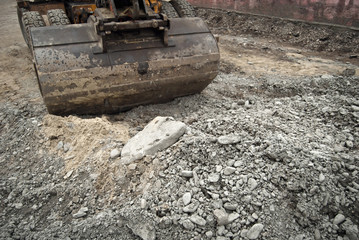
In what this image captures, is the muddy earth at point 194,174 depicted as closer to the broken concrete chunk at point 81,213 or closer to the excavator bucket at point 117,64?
the broken concrete chunk at point 81,213

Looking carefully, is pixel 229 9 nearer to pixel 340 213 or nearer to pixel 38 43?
pixel 38 43

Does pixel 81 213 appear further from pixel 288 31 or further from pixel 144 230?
pixel 288 31

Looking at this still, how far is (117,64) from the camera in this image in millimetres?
3652

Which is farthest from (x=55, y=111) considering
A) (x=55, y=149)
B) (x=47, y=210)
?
(x=47, y=210)

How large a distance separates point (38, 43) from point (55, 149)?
1256 millimetres

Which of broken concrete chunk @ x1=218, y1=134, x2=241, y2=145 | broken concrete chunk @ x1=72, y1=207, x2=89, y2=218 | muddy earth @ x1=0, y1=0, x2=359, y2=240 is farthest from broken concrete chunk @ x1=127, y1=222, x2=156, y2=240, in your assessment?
broken concrete chunk @ x1=218, y1=134, x2=241, y2=145

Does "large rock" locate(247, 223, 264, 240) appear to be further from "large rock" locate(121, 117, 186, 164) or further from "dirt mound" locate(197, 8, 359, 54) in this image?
"dirt mound" locate(197, 8, 359, 54)

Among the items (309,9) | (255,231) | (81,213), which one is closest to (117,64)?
(81,213)

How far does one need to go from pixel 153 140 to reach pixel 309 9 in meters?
8.09

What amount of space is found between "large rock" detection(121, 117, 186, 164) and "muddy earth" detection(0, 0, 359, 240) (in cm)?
8

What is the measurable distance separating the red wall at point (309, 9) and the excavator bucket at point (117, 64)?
602 centimetres

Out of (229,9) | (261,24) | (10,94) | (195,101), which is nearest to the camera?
(195,101)

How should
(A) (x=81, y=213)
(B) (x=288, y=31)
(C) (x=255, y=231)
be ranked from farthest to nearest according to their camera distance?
(B) (x=288, y=31) → (A) (x=81, y=213) → (C) (x=255, y=231)

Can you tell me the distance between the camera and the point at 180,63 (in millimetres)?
3953
